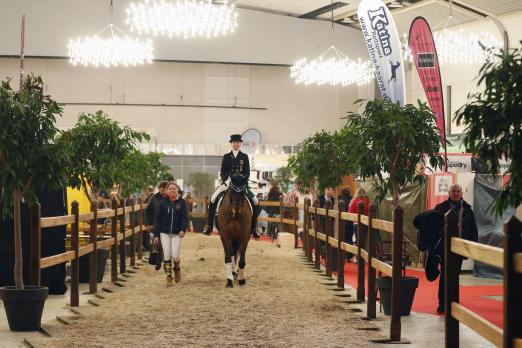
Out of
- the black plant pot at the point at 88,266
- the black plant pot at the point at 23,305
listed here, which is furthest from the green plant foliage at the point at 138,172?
the black plant pot at the point at 23,305

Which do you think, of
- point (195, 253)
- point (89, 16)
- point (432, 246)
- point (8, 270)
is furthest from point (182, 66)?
point (432, 246)

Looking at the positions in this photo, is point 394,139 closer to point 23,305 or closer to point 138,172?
point 23,305

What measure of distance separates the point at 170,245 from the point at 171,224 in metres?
0.40

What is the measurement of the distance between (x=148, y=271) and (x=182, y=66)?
67.4ft

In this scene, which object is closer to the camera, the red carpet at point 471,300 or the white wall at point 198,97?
the red carpet at point 471,300

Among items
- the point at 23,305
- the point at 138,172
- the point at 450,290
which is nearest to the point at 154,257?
the point at 23,305

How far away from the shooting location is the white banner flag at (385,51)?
15.0 meters

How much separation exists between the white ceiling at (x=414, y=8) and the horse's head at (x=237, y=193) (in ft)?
54.1

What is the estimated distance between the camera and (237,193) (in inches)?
491

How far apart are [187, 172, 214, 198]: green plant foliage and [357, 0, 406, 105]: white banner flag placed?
18775 mm

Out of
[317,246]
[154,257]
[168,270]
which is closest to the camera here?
[168,270]

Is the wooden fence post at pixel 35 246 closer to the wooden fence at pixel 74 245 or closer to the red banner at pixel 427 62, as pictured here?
the wooden fence at pixel 74 245

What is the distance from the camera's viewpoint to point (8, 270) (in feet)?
34.0

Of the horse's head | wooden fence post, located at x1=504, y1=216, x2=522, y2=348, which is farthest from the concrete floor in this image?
wooden fence post, located at x1=504, y1=216, x2=522, y2=348
